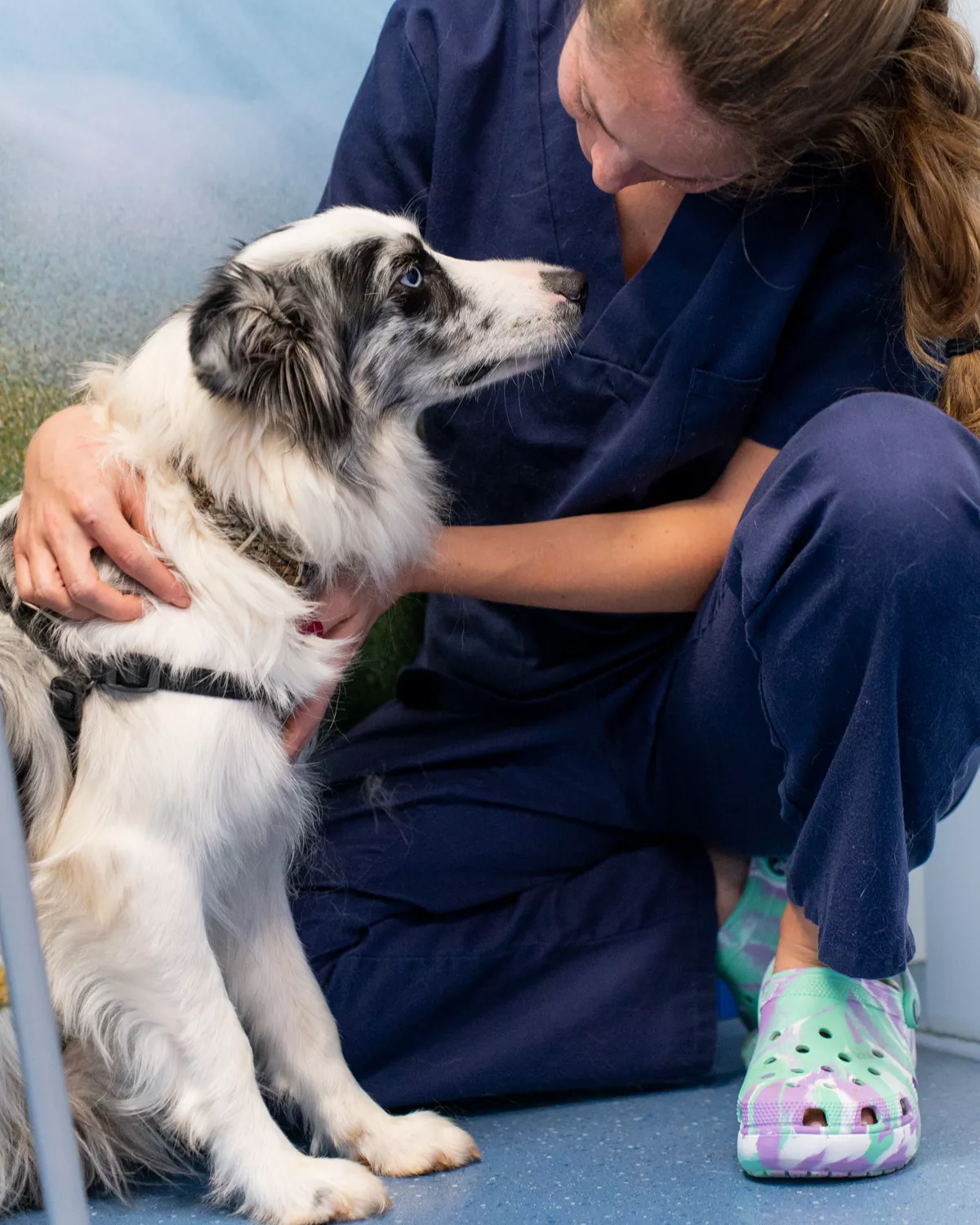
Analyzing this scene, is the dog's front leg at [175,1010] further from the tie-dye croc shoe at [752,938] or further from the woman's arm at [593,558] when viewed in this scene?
the tie-dye croc shoe at [752,938]

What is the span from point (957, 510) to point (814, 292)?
0.43 metres

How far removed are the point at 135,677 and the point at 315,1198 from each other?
54 centimetres

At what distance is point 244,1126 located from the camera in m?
1.24

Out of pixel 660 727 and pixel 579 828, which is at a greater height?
pixel 660 727

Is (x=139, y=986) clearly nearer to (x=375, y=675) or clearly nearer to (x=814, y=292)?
(x=375, y=675)

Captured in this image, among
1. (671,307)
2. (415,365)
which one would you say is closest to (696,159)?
(671,307)

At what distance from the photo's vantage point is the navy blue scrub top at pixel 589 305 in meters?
1.50

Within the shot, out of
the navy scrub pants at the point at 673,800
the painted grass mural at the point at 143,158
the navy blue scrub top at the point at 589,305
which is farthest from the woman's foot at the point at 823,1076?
the painted grass mural at the point at 143,158

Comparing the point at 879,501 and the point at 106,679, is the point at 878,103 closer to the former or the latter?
the point at 879,501

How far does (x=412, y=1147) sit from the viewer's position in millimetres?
1360

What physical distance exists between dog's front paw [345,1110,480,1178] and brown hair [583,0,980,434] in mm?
985

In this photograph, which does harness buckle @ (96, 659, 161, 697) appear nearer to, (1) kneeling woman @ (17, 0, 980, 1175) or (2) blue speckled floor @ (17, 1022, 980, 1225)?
(1) kneeling woman @ (17, 0, 980, 1175)

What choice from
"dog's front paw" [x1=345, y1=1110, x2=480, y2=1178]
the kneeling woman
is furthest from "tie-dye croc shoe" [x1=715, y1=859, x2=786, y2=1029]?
"dog's front paw" [x1=345, y1=1110, x2=480, y2=1178]

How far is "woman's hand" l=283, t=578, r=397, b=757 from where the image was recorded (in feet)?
4.57
